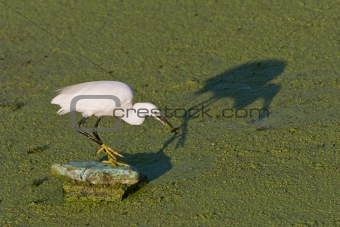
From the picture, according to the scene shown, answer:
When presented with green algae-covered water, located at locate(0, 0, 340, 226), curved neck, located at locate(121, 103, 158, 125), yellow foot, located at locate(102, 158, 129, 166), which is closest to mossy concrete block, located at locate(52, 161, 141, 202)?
green algae-covered water, located at locate(0, 0, 340, 226)

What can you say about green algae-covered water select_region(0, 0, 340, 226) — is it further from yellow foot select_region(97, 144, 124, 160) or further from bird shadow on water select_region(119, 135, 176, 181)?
yellow foot select_region(97, 144, 124, 160)

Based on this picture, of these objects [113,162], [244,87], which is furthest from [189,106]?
[113,162]

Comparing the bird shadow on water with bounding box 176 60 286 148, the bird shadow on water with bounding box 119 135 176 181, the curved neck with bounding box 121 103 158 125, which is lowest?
the bird shadow on water with bounding box 119 135 176 181

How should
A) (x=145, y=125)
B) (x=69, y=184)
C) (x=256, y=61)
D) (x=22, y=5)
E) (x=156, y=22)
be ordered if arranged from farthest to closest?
(x=22, y=5)
(x=156, y=22)
(x=256, y=61)
(x=145, y=125)
(x=69, y=184)

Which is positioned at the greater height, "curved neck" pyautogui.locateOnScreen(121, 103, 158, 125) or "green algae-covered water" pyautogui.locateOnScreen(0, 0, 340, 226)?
"curved neck" pyautogui.locateOnScreen(121, 103, 158, 125)

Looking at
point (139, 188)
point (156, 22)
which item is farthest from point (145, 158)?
point (156, 22)

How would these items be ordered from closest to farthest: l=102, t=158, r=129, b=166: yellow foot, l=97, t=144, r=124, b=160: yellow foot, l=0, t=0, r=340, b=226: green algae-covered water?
1. l=0, t=0, r=340, b=226: green algae-covered water
2. l=102, t=158, r=129, b=166: yellow foot
3. l=97, t=144, r=124, b=160: yellow foot

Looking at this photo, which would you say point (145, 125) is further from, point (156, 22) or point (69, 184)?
point (156, 22)

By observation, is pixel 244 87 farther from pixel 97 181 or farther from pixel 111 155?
pixel 97 181
